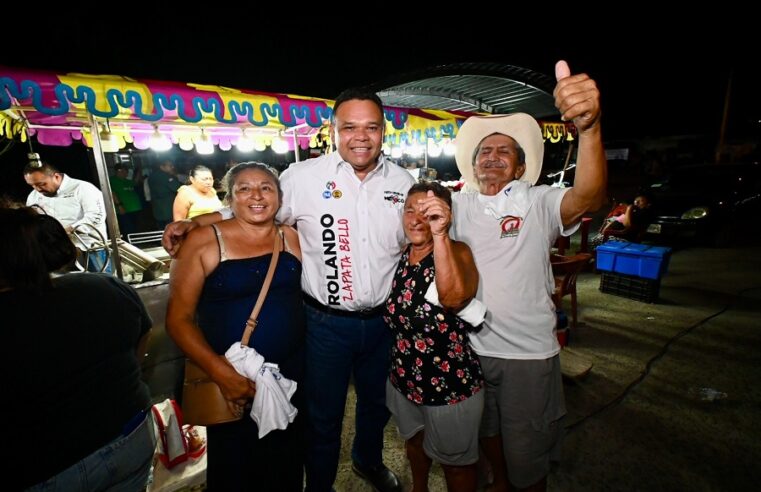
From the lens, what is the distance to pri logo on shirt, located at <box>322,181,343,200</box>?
2.31 metres

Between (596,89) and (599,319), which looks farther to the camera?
(599,319)

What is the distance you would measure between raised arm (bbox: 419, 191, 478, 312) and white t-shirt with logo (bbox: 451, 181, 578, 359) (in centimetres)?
32

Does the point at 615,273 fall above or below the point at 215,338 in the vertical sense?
below

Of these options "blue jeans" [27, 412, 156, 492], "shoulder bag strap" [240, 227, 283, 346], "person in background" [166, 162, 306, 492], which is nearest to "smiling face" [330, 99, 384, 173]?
"person in background" [166, 162, 306, 492]

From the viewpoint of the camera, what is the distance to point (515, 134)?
228cm

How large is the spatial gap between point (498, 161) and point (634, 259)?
519cm

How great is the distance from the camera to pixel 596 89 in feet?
5.00

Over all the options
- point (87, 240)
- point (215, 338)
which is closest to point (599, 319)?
point (215, 338)

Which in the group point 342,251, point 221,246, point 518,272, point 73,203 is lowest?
point 518,272

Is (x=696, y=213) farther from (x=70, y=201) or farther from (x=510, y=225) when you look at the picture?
(x=70, y=201)

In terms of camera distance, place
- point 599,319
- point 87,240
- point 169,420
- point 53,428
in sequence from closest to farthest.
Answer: point 53,428 < point 169,420 < point 599,319 < point 87,240

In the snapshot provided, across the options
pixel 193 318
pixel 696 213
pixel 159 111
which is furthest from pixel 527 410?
pixel 696 213

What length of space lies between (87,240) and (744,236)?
653 inches

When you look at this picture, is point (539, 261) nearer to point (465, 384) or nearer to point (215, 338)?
point (465, 384)
